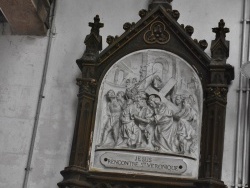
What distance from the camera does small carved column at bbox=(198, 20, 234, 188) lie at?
5949mm

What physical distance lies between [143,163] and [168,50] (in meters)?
1.22

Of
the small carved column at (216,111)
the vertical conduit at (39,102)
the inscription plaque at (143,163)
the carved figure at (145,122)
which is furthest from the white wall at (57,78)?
the carved figure at (145,122)

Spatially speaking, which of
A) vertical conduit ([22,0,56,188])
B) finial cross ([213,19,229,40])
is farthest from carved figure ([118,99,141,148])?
finial cross ([213,19,229,40])

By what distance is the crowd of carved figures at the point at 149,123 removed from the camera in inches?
245

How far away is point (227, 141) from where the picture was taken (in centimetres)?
635

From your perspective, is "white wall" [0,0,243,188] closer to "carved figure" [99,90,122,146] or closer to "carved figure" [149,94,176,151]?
"carved figure" [99,90,122,146]

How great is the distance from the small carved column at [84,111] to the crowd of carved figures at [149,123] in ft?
0.54

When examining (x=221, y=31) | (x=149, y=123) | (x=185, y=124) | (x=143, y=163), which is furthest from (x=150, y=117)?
(x=221, y=31)

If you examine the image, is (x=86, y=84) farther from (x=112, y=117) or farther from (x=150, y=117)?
(x=150, y=117)

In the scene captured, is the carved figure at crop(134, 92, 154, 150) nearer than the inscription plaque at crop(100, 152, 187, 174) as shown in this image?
No

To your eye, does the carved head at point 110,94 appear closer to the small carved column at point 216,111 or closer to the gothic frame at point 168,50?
the gothic frame at point 168,50

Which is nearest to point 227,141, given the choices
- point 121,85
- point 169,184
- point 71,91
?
point 169,184

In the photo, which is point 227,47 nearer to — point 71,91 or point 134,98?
point 134,98

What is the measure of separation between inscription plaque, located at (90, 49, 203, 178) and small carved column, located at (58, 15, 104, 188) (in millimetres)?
94
